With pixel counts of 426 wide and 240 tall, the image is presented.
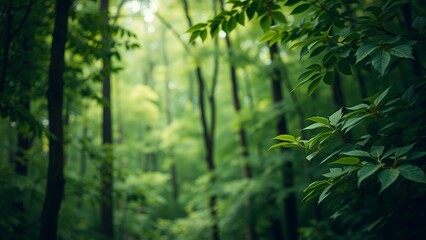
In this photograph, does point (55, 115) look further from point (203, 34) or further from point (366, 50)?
point (366, 50)

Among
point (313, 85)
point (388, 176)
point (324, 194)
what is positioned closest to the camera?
point (388, 176)

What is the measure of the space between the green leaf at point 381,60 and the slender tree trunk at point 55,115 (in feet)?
8.87

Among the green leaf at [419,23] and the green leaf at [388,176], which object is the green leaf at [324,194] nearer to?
the green leaf at [388,176]

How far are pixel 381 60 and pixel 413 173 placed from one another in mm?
556

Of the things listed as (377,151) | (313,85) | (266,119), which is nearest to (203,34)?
(313,85)

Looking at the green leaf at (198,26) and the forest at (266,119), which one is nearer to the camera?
the forest at (266,119)

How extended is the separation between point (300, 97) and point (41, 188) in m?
5.92

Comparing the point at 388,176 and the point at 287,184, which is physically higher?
the point at 388,176

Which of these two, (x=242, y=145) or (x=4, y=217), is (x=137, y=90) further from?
(x=4, y=217)

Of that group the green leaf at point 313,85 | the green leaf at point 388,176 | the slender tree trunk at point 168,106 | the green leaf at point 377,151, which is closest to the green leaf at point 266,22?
the green leaf at point 313,85

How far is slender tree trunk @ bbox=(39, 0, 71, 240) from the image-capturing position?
2840mm

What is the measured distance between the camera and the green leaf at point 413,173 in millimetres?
1158

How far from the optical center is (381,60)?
1429 millimetres

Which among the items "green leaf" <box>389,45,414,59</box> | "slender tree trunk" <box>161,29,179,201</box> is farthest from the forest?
"slender tree trunk" <box>161,29,179,201</box>
